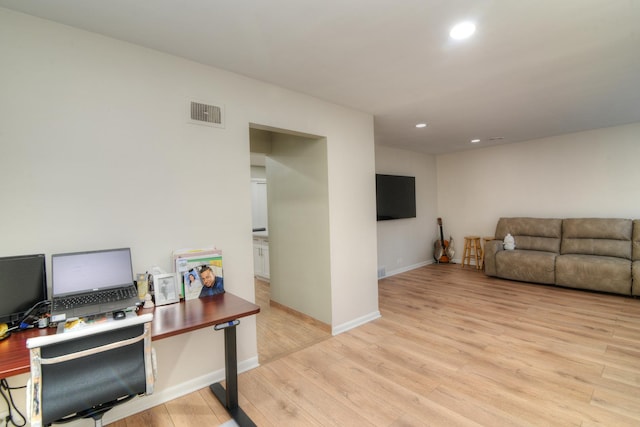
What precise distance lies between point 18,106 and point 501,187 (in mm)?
6919

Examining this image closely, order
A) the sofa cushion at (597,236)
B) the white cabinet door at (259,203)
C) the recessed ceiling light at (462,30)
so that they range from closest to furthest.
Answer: the recessed ceiling light at (462,30) → the sofa cushion at (597,236) → the white cabinet door at (259,203)

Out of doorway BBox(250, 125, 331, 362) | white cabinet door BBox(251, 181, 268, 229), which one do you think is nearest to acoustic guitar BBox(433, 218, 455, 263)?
white cabinet door BBox(251, 181, 268, 229)

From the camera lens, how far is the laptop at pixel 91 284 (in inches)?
63.1

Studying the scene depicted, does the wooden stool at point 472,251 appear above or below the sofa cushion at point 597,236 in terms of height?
below

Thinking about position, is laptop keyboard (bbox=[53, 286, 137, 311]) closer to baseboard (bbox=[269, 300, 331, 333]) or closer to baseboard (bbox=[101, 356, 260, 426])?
baseboard (bbox=[101, 356, 260, 426])

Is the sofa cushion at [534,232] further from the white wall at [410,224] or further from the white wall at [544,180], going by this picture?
the white wall at [410,224]

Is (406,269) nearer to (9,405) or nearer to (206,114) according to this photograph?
(206,114)

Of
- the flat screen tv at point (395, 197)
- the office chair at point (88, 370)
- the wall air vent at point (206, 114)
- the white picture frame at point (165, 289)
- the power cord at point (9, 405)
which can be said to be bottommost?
the power cord at point (9, 405)

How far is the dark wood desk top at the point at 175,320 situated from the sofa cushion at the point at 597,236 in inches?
217

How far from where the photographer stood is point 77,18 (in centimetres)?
173

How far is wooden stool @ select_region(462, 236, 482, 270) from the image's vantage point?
239 inches

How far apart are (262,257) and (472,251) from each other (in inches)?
179

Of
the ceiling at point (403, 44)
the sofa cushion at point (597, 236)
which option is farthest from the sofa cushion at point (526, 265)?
the ceiling at point (403, 44)

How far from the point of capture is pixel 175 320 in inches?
66.2
